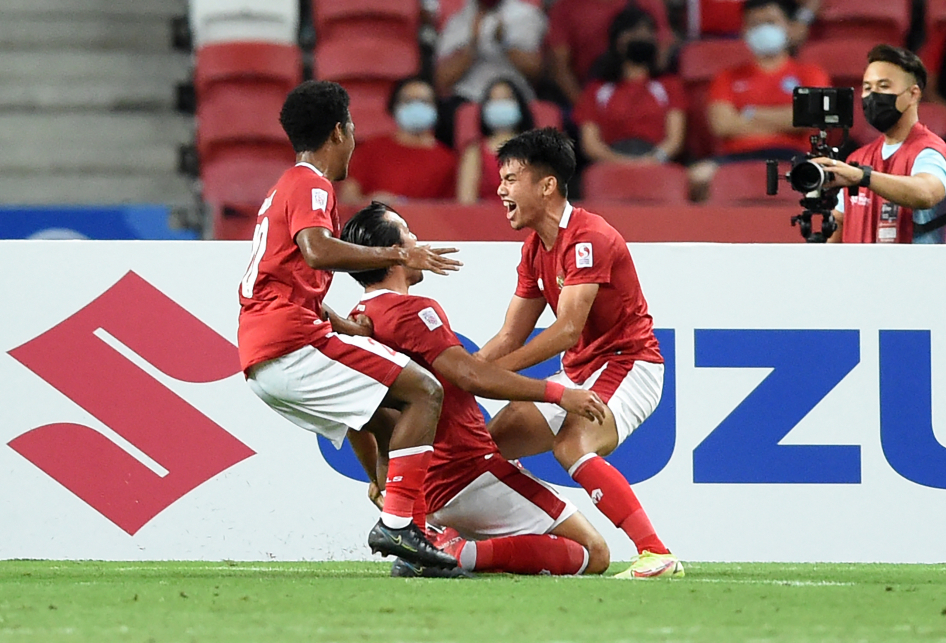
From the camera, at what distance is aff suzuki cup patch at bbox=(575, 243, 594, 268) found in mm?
4695

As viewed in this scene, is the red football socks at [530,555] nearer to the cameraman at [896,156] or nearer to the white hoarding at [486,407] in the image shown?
the white hoarding at [486,407]

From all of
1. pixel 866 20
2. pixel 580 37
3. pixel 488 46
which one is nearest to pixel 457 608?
pixel 488 46

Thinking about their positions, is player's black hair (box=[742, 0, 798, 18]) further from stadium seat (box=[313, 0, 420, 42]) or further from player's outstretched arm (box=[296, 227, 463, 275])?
player's outstretched arm (box=[296, 227, 463, 275])

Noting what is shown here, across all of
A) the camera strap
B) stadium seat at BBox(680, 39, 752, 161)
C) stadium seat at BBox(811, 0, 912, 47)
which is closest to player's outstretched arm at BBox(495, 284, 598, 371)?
the camera strap

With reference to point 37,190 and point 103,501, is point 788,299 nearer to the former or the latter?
point 103,501

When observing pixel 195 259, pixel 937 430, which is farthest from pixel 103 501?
pixel 937 430

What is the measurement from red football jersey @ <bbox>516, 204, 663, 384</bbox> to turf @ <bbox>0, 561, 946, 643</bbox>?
0.78 m

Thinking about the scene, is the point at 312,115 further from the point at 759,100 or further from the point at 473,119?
the point at 759,100

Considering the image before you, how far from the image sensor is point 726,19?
9266 millimetres

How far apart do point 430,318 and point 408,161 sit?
3686mm

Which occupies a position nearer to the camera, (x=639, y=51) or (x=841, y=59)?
(x=639, y=51)

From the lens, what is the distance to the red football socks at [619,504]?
4559mm

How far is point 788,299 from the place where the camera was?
566cm

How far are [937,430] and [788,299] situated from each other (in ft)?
2.42
